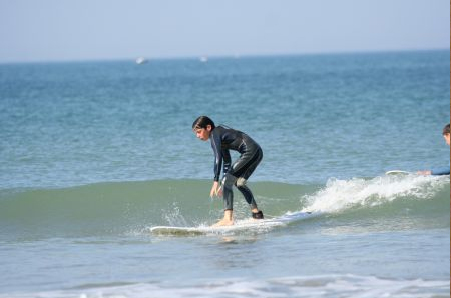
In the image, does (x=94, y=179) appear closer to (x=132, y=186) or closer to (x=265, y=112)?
(x=132, y=186)

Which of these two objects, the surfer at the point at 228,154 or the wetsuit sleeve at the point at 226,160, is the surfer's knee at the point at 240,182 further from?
the wetsuit sleeve at the point at 226,160

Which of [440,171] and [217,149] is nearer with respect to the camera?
[217,149]

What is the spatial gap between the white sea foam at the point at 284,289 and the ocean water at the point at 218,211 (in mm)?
18

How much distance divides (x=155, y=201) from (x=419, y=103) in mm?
21496

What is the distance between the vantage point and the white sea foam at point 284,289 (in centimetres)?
753

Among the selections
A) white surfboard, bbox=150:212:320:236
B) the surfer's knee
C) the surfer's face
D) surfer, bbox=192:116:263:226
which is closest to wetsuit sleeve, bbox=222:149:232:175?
surfer, bbox=192:116:263:226

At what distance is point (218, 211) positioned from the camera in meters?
13.2

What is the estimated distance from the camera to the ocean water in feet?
26.7

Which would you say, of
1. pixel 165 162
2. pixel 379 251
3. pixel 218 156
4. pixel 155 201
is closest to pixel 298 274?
pixel 379 251

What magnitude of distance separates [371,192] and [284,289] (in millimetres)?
5482

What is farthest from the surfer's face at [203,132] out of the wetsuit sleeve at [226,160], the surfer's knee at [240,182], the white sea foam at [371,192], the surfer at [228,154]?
the white sea foam at [371,192]

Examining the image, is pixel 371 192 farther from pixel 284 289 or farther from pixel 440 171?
pixel 284 289

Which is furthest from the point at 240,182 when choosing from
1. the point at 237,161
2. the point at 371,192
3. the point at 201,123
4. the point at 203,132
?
the point at 371,192

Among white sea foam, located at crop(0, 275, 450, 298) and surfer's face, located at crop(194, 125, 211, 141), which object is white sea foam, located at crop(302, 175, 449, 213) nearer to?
surfer's face, located at crop(194, 125, 211, 141)
